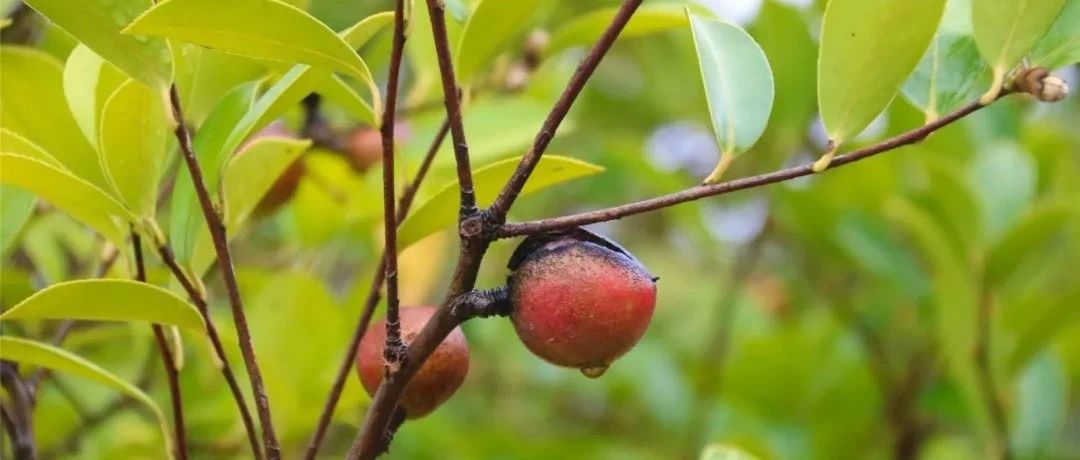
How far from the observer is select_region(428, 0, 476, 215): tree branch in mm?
500

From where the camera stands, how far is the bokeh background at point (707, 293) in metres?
1.08

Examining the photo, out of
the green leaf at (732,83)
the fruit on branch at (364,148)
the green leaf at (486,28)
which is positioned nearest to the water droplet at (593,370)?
the green leaf at (732,83)

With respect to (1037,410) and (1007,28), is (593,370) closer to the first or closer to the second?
(1007,28)

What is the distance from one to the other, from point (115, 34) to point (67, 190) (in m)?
0.09

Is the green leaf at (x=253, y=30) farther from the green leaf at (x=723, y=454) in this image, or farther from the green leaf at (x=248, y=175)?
the green leaf at (x=723, y=454)

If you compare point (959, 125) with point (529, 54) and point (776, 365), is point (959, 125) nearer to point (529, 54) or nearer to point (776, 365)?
point (776, 365)

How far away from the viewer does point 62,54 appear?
983 millimetres

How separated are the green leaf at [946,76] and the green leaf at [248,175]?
1.09ft

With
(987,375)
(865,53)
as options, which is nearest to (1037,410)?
(987,375)

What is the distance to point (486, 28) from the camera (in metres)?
0.69

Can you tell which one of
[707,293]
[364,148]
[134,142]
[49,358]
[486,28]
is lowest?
[49,358]

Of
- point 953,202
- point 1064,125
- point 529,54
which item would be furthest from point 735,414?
point 1064,125

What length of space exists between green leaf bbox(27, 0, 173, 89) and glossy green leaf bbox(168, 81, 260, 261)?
0.07 meters

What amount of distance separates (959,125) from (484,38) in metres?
0.89
